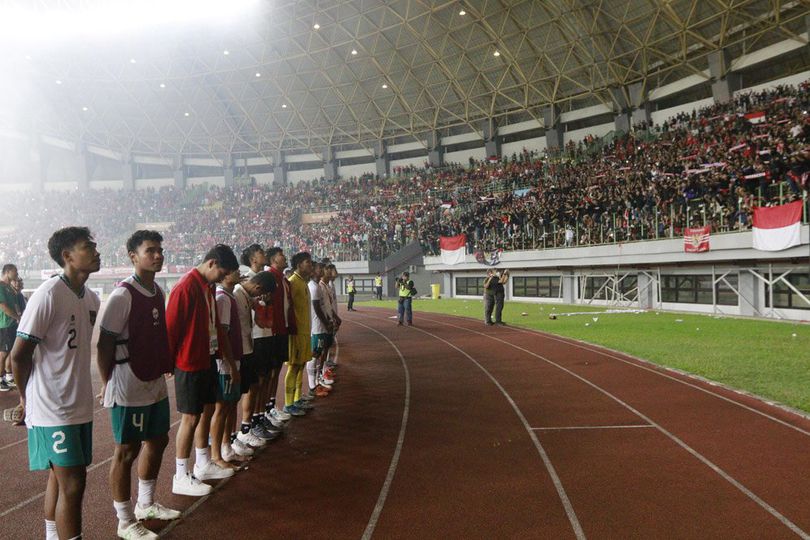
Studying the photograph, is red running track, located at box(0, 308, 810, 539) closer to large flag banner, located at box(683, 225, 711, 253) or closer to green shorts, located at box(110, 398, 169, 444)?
green shorts, located at box(110, 398, 169, 444)

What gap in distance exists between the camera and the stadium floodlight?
3906 cm

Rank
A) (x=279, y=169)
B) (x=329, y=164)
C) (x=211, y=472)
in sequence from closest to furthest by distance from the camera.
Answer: (x=211, y=472), (x=329, y=164), (x=279, y=169)

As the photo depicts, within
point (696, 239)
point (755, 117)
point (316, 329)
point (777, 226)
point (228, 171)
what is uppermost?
point (228, 171)

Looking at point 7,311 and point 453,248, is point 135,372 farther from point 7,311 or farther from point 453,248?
point 453,248

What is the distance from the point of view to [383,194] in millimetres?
43938

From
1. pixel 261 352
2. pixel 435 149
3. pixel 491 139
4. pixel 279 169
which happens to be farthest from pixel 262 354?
pixel 279 169

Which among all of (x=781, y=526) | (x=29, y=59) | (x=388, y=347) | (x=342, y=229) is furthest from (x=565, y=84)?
(x=29, y=59)

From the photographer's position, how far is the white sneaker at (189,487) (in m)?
4.24

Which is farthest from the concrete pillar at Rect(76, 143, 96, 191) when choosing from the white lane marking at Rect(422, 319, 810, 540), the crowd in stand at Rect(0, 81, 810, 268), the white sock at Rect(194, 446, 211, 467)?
the white sock at Rect(194, 446, 211, 467)

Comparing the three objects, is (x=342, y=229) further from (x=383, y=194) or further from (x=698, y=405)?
(x=698, y=405)

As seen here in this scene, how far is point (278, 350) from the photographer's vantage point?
6102 millimetres

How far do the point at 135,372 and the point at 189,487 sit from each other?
51.9 inches

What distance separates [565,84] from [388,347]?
30595 millimetres

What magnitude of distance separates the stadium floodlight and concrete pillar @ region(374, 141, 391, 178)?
51.9 feet
